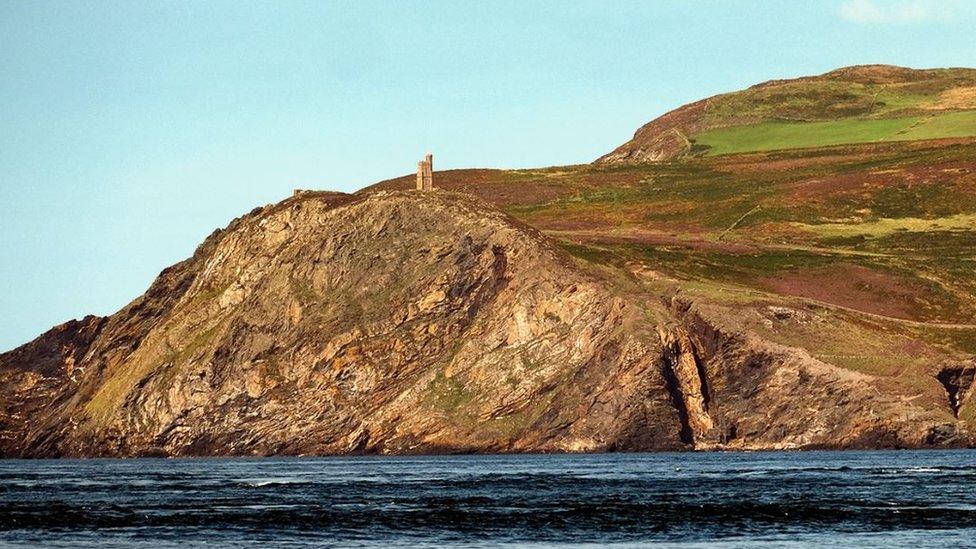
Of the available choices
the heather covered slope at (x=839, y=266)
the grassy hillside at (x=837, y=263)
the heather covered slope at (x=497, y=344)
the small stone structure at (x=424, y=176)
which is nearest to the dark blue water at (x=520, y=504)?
the heather covered slope at (x=497, y=344)

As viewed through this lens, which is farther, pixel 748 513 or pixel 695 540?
pixel 748 513

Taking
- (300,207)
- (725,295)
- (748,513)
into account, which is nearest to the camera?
(748,513)

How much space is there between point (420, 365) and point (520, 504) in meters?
70.0

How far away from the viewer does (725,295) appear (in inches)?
5763

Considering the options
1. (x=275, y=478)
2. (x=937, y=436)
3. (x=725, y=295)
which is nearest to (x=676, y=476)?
(x=275, y=478)

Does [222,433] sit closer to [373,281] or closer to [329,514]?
[373,281]

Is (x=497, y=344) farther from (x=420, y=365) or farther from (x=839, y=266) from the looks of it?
(x=839, y=266)

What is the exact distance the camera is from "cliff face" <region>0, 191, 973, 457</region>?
134 metres

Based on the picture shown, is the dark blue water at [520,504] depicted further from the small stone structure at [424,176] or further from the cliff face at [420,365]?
the small stone structure at [424,176]

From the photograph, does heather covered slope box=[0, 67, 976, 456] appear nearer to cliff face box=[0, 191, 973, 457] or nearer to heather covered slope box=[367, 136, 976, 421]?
cliff face box=[0, 191, 973, 457]

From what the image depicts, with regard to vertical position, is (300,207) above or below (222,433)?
above

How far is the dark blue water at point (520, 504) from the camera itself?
62625 millimetres

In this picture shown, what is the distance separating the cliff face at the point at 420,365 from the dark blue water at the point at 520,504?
14287mm

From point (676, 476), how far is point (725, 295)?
50.5 meters
